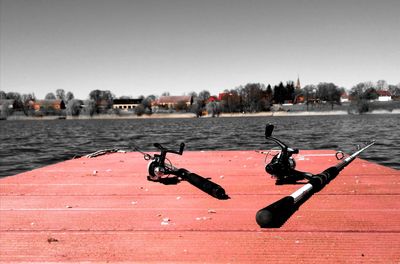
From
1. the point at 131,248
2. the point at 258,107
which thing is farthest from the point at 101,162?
the point at 258,107

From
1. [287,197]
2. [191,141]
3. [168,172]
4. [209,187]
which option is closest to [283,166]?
[209,187]

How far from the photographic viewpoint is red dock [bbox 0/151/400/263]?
493 cm

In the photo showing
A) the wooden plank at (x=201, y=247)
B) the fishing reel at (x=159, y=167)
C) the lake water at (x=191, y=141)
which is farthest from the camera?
the lake water at (x=191, y=141)

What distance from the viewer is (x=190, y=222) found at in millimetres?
6324

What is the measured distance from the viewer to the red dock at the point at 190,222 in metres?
4.93

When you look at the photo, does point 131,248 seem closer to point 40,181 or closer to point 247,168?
point 40,181

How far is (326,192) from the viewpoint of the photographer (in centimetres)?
846

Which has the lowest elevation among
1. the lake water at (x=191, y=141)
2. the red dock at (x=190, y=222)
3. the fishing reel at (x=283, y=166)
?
the lake water at (x=191, y=141)

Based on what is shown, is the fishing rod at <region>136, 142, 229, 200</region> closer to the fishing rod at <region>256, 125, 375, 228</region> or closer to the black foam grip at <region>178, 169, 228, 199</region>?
the black foam grip at <region>178, 169, 228, 199</region>

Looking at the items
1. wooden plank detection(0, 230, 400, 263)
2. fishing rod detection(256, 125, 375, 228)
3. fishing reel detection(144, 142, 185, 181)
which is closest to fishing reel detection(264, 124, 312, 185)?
fishing rod detection(256, 125, 375, 228)

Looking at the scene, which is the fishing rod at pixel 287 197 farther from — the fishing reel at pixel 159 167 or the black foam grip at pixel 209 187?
the fishing reel at pixel 159 167

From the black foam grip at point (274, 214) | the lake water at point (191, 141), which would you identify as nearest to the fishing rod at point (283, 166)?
the black foam grip at point (274, 214)

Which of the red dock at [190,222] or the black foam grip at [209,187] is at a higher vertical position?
the black foam grip at [209,187]

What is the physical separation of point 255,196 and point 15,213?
4.71 m
